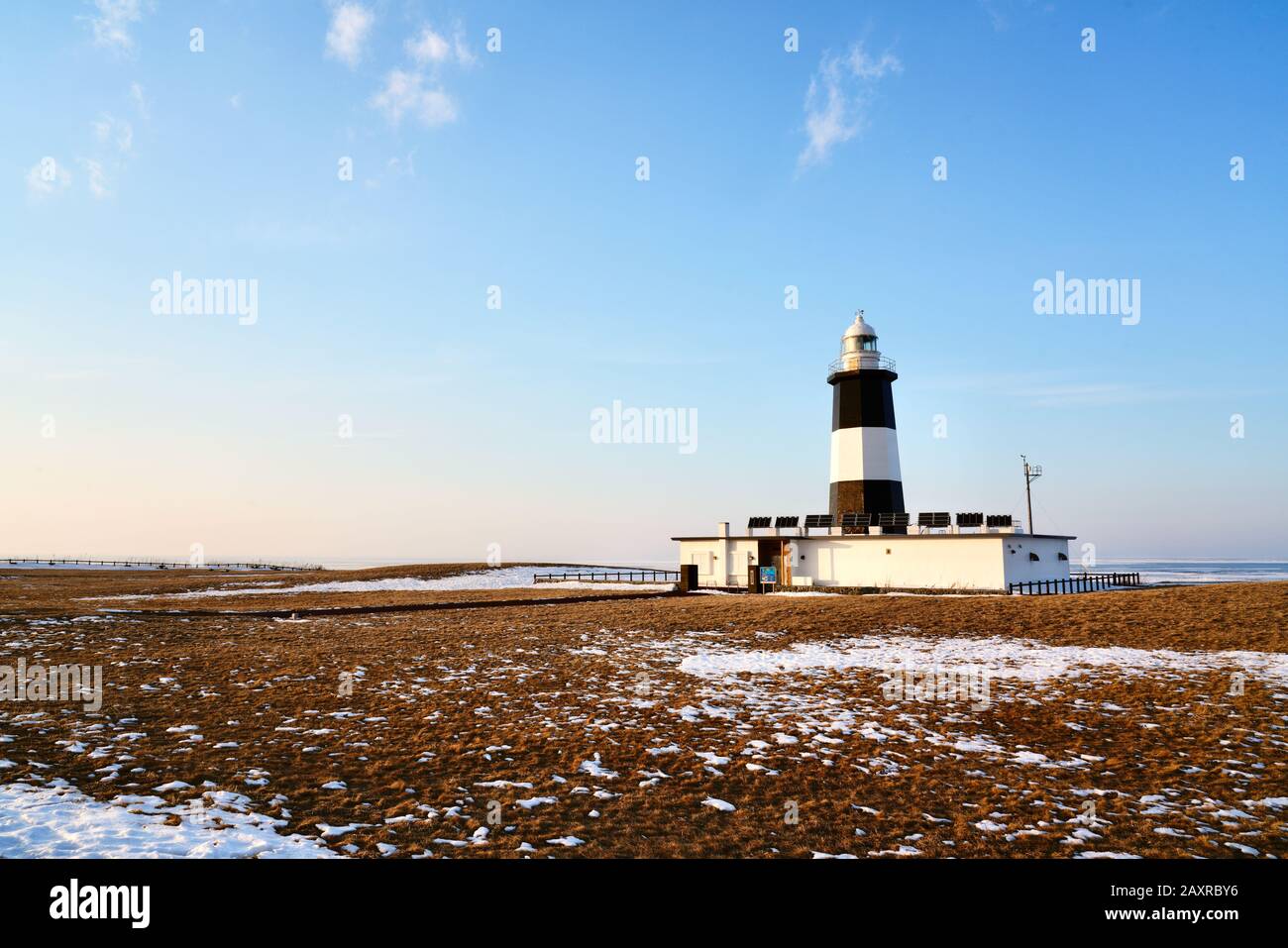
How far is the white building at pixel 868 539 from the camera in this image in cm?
3325

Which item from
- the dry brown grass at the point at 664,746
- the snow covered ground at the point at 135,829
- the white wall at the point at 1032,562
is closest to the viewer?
the snow covered ground at the point at 135,829

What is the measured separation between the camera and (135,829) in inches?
254

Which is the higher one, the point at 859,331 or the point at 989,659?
the point at 859,331

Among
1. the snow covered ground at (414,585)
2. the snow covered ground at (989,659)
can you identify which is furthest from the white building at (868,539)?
the snow covered ground at (989,659)

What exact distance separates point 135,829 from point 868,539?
3362 cm

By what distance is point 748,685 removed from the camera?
13.1m

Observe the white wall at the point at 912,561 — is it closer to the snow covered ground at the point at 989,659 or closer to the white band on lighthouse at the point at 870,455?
the white band on lighthouse at the point at 870,455

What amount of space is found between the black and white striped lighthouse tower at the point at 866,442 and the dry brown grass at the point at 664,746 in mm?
21474

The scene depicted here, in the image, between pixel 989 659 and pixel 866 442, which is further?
pixel 866 442

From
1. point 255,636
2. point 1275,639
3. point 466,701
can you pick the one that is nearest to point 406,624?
point 255,636

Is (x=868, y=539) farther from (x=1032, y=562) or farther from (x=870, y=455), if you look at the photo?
(x=1032, y=562)

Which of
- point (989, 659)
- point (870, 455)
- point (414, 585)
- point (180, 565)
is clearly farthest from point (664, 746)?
point (180, 565)
